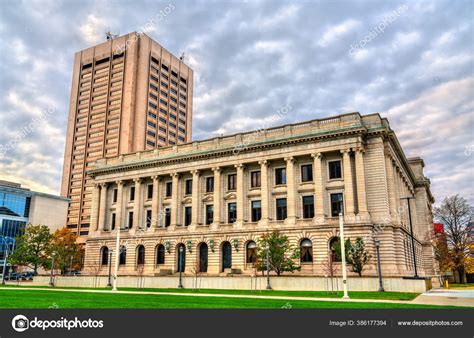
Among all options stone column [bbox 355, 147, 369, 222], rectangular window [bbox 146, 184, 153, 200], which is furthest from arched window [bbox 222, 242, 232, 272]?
stone column [bbox 355, 147, 369, 222]

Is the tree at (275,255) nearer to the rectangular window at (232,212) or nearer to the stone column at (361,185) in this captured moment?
the stone column at (361,185)

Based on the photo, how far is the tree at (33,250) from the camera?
65.0 m

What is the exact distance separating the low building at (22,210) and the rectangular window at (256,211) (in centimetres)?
6420

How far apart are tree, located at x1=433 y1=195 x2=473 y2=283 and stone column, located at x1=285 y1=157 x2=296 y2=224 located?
1099 inches

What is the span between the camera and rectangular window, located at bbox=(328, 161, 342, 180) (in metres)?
51.1

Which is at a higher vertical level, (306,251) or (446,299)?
(306,251)

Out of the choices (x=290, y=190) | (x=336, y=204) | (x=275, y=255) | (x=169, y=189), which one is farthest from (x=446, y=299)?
(x=169, y=189)

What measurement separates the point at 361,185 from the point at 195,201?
23509mm

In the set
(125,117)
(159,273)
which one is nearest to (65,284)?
(159,273)

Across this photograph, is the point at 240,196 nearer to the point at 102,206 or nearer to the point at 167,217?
the point at 167,217

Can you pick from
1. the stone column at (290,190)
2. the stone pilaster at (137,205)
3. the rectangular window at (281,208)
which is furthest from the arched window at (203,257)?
Result: the stone column at (290,190)

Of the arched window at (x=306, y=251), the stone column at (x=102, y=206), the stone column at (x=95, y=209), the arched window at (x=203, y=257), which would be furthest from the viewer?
the stone column at (x=95, y=209)

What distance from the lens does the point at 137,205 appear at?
212 feet

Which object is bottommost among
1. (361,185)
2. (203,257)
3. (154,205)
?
(203,257)
